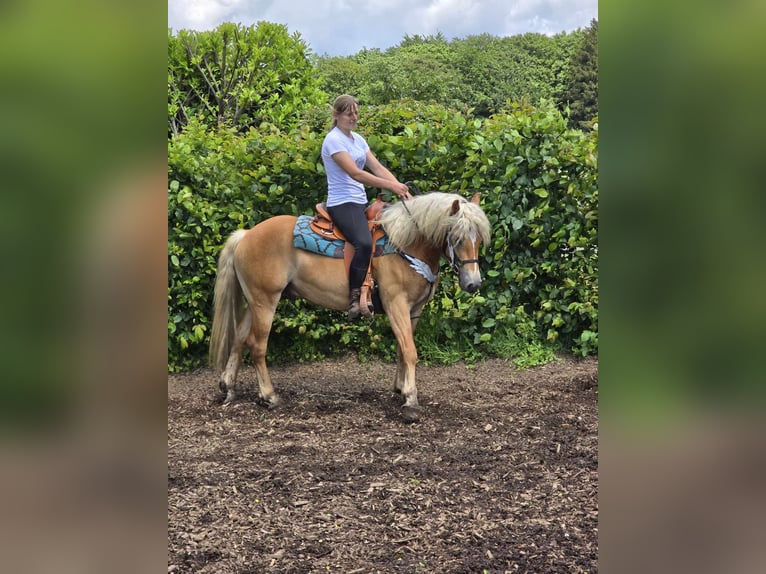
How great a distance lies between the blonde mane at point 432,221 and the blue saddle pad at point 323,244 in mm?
99

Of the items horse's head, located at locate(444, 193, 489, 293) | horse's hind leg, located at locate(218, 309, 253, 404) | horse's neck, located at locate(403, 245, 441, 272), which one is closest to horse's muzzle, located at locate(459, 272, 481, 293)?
horse's head, located at locate(444, 193, 489, 293)

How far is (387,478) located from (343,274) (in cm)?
184

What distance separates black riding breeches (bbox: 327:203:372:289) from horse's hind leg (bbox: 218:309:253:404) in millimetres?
1080

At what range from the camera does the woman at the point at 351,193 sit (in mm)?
4734

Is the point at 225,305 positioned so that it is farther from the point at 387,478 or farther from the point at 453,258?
the point at 387,478

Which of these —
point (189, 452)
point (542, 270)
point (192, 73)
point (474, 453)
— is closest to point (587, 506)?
point (474, 453)

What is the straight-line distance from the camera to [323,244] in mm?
4980

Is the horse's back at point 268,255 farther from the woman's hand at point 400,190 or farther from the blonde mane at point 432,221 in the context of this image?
the woman's hand at point 400,190

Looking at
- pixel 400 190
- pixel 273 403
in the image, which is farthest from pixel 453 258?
pixel 273 403

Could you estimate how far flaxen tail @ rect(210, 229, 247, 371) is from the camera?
5.32m

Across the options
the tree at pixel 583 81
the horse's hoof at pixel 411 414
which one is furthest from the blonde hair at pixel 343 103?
the tree at pixel 583 81
